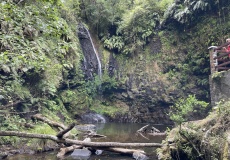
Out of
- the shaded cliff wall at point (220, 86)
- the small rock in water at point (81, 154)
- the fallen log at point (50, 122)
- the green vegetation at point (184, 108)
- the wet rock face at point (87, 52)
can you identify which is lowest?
the small rock in water at point (81, 154)

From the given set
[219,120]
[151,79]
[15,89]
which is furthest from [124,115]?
[219,120]

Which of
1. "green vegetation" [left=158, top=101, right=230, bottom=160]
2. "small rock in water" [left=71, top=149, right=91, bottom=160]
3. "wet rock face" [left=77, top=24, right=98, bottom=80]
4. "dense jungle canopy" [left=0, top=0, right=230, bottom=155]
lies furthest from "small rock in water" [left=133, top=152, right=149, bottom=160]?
"wet rock face" [left=77, top=24, right=98, bottom=80]

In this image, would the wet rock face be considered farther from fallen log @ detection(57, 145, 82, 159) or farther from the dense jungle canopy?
fallen log @ detection(57, 145, 82, 159)

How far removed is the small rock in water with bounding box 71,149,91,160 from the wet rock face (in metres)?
11.7

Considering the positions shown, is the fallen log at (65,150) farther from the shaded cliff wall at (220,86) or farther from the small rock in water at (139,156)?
the shaded cliff wall at (220,86)

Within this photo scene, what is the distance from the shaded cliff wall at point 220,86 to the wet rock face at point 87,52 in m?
9.49

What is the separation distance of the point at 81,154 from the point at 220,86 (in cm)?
750

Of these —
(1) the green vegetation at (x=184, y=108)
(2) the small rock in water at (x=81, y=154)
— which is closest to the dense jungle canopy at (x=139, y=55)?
(2) the small rock in water at (x=81, y=154)

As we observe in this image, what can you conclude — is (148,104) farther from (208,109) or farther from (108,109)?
(208,109)

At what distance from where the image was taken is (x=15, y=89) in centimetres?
911

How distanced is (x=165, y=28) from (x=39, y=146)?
12946mm

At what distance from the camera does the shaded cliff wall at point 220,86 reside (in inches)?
426

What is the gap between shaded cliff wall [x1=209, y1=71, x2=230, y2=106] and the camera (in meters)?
10.8

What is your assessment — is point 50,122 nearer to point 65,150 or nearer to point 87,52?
point 65,150
